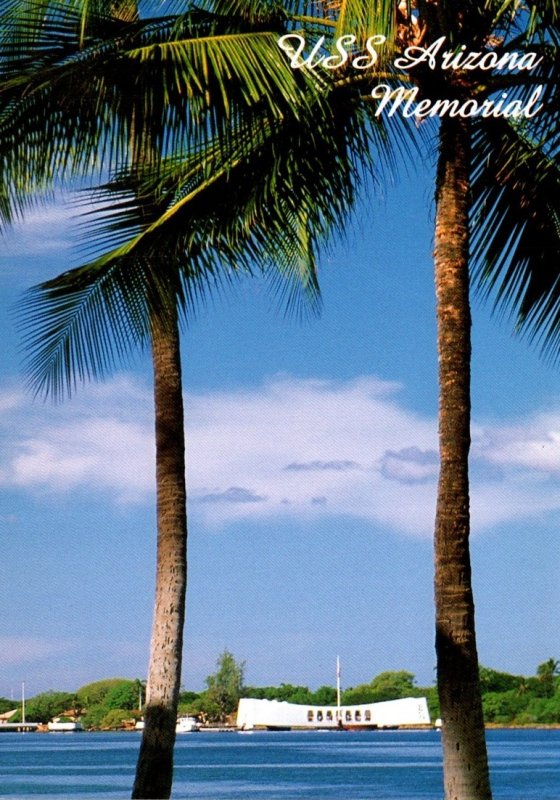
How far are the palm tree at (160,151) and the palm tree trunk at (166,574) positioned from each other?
0.03m

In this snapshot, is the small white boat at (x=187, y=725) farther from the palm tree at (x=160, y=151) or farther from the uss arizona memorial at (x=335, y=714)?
the palm tree at (x=160, y=151)

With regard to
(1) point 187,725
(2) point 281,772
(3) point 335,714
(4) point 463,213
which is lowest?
(2) point 281,772

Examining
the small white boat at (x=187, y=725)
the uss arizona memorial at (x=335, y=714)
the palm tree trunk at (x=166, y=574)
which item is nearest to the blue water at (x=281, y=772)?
the uss arizona memorial at (x=335, y=714)

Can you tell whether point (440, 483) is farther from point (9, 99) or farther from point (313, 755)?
point (313, 755)

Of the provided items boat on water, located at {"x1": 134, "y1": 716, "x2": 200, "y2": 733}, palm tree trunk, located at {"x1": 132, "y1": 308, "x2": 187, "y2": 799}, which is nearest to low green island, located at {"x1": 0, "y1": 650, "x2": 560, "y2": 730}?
boat on water, located at {"x1": 134, "y1": 716, "x2": 200, "y2": 733}

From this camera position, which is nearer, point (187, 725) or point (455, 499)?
point (455, 499)

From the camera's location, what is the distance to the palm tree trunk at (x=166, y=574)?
11.4 meters

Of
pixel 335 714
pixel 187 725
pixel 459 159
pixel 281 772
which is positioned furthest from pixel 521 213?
pixel 187 725

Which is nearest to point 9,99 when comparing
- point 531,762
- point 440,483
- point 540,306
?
point 440,483

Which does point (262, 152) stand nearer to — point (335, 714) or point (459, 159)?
point (459, 159)

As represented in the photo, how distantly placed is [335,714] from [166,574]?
146444 mm

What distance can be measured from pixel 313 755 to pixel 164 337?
113214mm

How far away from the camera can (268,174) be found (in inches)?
419

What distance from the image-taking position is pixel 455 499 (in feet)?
29.5
